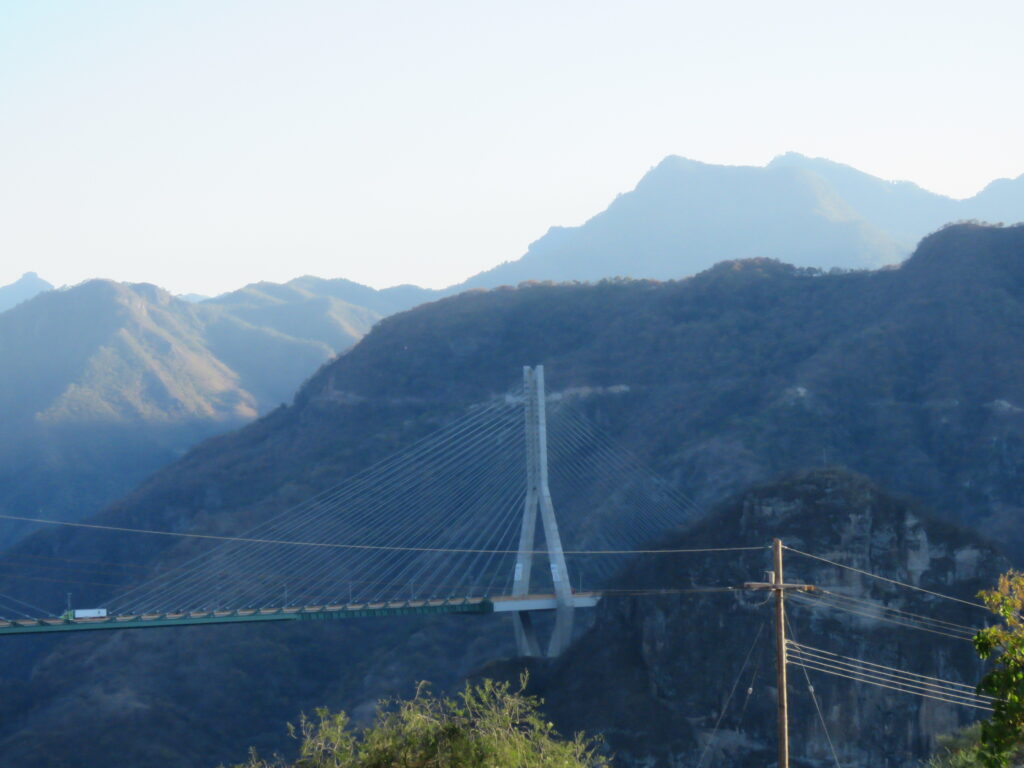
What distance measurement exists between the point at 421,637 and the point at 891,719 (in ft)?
88.1

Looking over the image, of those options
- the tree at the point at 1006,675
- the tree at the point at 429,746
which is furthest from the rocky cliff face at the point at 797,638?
the tree at the point at 1006,675

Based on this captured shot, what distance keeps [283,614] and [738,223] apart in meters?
117

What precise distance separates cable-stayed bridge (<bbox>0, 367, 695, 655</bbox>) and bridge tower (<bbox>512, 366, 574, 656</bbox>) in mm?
48

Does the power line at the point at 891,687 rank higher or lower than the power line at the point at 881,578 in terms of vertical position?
lower

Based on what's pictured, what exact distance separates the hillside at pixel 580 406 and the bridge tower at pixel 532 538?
584 cm

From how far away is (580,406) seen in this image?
70.9 m

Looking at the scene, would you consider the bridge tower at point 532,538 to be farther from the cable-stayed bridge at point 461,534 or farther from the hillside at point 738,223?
the hillside at point 738,223

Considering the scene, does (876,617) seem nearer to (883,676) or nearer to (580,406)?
(883,676)

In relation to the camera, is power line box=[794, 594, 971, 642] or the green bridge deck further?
power line box=[794, 594, 971, 642]

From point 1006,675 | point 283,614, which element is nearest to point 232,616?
point 283,614

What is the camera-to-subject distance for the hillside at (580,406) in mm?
56500

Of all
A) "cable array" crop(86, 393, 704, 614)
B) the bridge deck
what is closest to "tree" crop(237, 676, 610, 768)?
the bridge deck

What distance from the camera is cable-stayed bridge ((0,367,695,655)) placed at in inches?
1906

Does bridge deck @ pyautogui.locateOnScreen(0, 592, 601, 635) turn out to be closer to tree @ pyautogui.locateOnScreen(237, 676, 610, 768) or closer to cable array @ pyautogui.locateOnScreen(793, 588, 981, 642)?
cable array @ pyautogui.locateOnScreen(793, 588, 981, 642)
